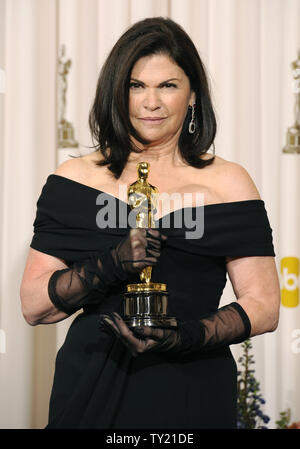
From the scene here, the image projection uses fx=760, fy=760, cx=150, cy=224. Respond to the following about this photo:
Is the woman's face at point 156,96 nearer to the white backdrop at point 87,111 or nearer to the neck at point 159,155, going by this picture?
the neck at point 159,155

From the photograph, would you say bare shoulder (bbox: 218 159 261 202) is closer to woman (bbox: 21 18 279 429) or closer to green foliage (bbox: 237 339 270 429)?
woman (bbox: 21 18 279 429)

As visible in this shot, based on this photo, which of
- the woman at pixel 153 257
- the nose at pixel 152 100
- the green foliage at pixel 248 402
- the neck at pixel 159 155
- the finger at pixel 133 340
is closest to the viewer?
the finger at pixel 133 340

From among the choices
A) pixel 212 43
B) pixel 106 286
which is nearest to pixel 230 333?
pixel 106 286

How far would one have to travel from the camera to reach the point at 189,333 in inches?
56.5

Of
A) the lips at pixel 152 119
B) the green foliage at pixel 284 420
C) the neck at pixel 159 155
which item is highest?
the lips at pixel 152 119

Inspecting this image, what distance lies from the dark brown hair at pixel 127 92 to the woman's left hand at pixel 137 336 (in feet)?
1.48

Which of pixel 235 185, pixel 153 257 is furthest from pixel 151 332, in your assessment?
pixel 235 185

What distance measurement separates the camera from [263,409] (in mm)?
2838

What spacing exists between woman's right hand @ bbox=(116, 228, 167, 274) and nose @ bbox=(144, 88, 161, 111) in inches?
13.6

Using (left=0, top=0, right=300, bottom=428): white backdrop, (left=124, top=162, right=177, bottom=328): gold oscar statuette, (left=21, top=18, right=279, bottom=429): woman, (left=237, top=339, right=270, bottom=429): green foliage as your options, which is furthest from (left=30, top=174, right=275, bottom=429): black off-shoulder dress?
(left=0, top=0, right=300, bottom=428): white backdrop

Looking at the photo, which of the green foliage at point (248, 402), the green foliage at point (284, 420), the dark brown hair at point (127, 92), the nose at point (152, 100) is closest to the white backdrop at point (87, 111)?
the green foliage at point (284, 420)

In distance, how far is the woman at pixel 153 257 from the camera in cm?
149

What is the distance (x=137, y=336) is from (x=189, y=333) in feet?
0.40

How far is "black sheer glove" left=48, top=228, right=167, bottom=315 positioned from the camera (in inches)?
55.4
